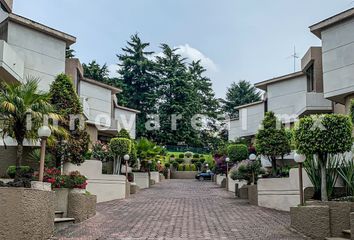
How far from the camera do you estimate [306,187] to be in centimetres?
1428

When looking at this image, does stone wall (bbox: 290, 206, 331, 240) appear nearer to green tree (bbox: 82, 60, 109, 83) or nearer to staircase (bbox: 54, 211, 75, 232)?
staircase (bbox: 54, 211, 75, 232)

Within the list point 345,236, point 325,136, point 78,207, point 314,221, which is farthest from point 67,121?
point 345,236

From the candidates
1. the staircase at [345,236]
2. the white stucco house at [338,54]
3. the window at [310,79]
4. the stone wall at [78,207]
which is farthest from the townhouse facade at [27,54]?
the window at [310,79]

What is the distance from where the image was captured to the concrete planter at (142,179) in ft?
98.6

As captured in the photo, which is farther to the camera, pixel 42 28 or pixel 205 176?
pixel 205 176

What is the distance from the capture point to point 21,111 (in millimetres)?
11516

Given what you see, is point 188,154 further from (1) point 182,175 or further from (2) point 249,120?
(2) point 249,120

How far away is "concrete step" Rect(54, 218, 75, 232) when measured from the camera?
38.8 feet

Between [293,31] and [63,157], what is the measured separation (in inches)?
523

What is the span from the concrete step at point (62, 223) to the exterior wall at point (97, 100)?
1591 cm

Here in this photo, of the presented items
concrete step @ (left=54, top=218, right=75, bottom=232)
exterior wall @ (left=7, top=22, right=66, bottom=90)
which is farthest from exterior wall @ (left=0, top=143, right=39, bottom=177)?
concrete step @ (left=54, top=218, right=75, bottom=232)

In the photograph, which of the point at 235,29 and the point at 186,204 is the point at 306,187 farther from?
the point at 235,29

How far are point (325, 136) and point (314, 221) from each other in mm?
2331

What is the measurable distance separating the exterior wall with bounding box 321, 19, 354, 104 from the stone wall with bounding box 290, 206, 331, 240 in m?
10.3
